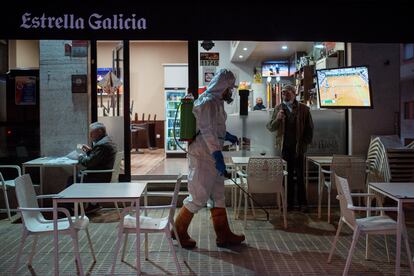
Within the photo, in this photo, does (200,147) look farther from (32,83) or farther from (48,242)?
(32,83)

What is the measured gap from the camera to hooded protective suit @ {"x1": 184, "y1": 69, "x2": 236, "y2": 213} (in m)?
4.44

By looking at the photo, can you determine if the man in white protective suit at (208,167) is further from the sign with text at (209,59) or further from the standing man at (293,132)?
the sign with text at (209,59)

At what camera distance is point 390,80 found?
6496 mm

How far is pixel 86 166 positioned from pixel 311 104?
3.81m

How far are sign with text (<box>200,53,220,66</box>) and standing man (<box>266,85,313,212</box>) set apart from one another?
4.38 ft

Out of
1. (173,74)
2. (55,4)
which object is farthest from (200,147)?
(173,74)

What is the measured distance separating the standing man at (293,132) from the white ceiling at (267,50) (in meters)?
2.79

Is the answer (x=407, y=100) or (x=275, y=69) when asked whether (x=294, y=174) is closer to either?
(x=275, y=69)

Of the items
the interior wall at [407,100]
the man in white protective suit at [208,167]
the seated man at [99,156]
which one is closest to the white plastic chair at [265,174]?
the man in white protective suit at [208,167]

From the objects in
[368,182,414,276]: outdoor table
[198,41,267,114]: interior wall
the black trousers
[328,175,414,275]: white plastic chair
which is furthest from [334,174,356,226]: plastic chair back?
[198,41,267,114]: interior wall

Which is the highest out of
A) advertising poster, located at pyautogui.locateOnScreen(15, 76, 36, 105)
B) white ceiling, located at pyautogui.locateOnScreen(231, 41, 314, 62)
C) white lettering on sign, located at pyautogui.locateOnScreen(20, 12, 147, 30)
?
white ceiling, located at pyautogui.locateOnScreen(231, 41, 314, 62)

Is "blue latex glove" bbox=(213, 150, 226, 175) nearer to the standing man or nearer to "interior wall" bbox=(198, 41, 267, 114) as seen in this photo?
the standing man

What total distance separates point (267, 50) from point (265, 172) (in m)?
5.49

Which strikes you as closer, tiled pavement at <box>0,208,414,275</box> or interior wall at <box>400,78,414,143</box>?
tiled pavement at <box>0,208,414,275</box>
